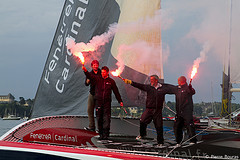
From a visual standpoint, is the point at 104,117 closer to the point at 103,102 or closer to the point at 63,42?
the point at 103,102

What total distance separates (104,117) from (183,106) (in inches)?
49.4

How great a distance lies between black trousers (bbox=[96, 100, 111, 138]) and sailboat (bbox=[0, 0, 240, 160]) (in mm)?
164

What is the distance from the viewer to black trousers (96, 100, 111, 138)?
19.6 feet

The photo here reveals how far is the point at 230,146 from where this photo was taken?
5.45 meters

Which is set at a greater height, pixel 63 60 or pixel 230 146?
pixel 63 60

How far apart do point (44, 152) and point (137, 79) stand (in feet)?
10.7

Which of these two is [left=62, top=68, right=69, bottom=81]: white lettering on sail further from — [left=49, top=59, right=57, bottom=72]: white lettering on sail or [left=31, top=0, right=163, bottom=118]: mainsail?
[left=49, top=59, right=57, bottom=72]: white lettering on sail

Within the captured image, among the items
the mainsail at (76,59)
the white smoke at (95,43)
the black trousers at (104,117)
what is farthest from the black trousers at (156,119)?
the white smoke at (95,43)

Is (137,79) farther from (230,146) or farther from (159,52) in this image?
(230,146)

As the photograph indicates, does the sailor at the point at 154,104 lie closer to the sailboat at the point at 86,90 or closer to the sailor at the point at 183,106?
the sailor at the point at 183,106

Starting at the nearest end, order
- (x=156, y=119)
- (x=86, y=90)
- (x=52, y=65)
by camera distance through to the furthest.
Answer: (x=156, y=119), (x=86, y=90), (x=52, y=65)

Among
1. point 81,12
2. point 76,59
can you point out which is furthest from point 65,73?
point 81,12

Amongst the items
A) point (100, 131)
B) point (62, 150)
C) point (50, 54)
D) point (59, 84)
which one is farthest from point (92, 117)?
point (62, 150)

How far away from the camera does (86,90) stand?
7473 millimetres
